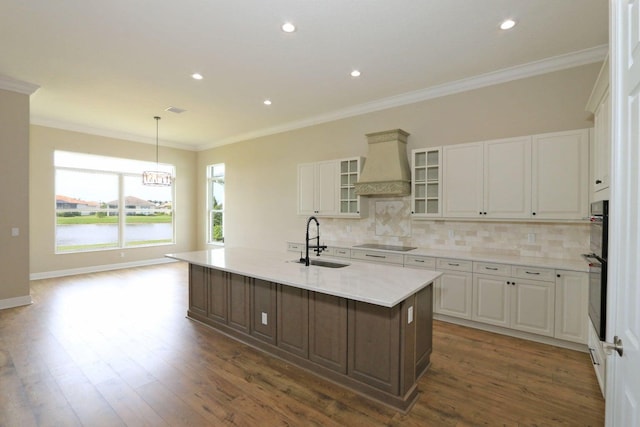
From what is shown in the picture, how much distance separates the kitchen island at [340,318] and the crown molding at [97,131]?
5.09 metres

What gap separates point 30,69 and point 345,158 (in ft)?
14.3

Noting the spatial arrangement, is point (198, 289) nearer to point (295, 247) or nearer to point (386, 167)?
point (295, 247)

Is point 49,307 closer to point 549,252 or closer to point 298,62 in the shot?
point 298,62

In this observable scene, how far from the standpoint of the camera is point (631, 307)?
1.00 meters

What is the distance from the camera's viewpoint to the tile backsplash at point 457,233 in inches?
138

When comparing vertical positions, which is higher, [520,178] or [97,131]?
[97,131]

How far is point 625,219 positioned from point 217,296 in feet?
11.5

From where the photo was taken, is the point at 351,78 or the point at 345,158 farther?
the point at 345,158

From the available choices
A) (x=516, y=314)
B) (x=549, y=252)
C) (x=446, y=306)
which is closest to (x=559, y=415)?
(x=516, y=314)

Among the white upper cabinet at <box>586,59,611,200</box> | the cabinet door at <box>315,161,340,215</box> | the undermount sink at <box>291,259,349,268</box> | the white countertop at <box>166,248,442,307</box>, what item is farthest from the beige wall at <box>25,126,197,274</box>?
the white upper cabinet at <box>586,59,611,200</box>

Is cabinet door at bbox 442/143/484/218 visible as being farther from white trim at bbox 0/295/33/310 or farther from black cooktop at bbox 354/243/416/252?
white trim at bbox 0/295/33/310

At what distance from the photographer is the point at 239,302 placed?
10.8 ft

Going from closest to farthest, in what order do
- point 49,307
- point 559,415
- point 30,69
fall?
point 559,415
point 30,69
point 49,307

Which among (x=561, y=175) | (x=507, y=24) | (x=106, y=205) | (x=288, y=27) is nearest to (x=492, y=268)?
(x=561, y=175)
